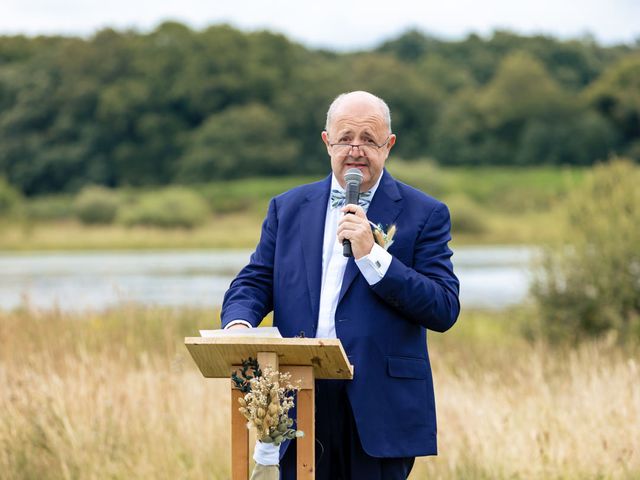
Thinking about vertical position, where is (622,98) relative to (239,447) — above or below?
above

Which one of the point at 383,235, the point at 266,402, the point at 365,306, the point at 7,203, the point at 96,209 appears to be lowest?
Result: the point at 266,402

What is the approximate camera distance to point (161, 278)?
25094mm

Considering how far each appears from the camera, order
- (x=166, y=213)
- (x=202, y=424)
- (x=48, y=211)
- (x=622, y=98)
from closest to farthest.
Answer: (x=202, y=424) → (x=166, y=213) → (x=48, y=211) → (x=622, y=98)

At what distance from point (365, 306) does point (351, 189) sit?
45cm

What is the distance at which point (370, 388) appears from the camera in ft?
13.6

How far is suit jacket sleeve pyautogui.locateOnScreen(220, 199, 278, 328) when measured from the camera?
4191 mm

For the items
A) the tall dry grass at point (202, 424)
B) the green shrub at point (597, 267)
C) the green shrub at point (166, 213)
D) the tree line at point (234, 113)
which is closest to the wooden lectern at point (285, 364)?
the tall dry grass at point (202, 424)

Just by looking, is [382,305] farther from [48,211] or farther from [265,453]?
[48,211]

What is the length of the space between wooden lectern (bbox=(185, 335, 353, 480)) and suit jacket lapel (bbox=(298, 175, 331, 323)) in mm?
326

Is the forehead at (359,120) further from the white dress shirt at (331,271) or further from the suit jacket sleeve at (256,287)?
the suit jacket sleeve at (256,287)

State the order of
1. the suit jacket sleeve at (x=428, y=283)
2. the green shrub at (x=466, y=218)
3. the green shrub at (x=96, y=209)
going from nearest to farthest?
the suit jacket sleeve at (x=428, y=283)
the green shrub at (x=466, y=218)
the green shrub at (x=96, y=209)

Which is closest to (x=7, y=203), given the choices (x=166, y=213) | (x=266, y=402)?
(x=166, y=213)

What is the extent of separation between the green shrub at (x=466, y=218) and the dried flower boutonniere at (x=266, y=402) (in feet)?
130

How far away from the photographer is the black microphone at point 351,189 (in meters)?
3.89
